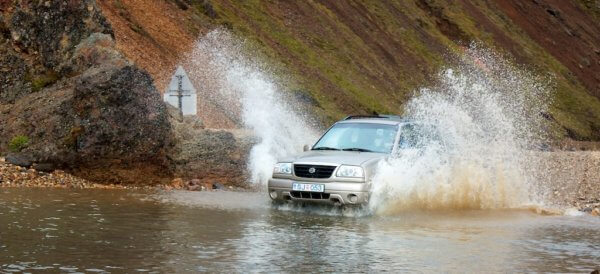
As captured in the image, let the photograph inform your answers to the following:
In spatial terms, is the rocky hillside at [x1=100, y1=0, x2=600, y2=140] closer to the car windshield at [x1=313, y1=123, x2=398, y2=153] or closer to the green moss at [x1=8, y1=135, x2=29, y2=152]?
the green moss at [x1=8, y1=135, x2=29, y2=152]

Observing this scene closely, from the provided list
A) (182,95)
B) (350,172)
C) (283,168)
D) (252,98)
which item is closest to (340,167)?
(350,172)

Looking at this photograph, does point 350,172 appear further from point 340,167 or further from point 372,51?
point 372,51

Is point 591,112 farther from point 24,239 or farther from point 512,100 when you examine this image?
point 24,239

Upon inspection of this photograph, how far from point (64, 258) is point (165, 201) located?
6308 mm

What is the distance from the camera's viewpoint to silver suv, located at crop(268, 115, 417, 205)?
14500 millimetres

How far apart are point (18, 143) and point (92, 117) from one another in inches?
60.7

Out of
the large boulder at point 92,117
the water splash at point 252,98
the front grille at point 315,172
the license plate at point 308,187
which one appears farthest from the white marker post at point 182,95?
the license plate at point 308,187

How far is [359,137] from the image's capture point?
16.6 metres

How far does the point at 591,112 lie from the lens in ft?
227

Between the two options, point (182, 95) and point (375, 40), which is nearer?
point (182, 95)

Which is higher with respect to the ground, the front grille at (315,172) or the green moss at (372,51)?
the green moss at (372,51)

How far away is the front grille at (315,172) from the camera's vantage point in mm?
14695

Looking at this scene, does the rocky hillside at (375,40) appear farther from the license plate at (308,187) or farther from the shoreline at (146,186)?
the license plate at (308,187)

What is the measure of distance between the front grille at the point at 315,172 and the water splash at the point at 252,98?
529cm
